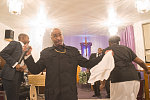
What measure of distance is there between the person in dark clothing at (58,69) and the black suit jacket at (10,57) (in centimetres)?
55

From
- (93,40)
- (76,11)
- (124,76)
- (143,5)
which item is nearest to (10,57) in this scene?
(124,76)

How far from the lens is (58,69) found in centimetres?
136

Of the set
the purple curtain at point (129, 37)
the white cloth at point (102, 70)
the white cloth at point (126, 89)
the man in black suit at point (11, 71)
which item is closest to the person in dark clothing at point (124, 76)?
the white cloth at point (126, 89)

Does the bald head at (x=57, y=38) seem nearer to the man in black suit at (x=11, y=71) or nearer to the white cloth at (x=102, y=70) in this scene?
the white cloth at (x=102, y=70)

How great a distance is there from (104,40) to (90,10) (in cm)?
390

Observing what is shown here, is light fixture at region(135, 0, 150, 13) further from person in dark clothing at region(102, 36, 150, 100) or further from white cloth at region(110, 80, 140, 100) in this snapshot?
white cloth at region(110, 80, 140, 100)

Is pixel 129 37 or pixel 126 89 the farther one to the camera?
pixel 129 37

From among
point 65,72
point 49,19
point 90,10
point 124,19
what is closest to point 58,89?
point 65,72

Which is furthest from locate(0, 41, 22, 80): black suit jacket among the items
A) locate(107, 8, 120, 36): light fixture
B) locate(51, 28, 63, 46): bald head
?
locate(107, 8, 120, 36): light fixture

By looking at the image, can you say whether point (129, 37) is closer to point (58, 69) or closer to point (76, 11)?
point (76, 11)

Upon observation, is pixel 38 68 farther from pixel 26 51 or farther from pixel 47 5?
pixel 47 5

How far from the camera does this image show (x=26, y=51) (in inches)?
55.7

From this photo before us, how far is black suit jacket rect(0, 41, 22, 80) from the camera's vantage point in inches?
70.9

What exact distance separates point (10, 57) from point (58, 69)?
0.88m
